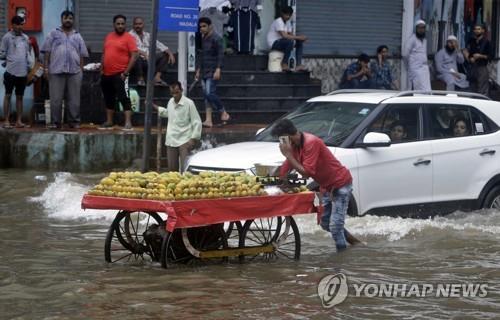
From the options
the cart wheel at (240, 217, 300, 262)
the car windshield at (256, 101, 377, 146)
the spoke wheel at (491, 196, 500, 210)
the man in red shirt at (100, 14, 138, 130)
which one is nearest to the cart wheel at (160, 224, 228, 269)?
the cart wheel at (240, 217, 300, 262)

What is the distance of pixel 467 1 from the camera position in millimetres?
24922

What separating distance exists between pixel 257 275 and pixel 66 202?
5.08m

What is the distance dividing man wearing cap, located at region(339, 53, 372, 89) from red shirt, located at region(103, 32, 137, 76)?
4734 mm

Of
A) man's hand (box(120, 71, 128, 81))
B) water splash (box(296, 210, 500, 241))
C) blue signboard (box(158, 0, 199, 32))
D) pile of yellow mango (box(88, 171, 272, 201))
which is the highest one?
blue signboard (box(158, 0, 199, 32))

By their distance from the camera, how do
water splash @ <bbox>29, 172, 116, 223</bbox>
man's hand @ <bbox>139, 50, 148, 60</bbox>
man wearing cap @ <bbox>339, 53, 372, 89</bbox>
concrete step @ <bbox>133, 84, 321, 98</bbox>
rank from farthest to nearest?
man wearing cap @ <bbox>339, 53, 372, 89</bbox> → concrete step @ <bbox>133, 84, 321, 98</bbox> → man's hand @ <bbox>139, 50, 148, 60</bbox> → water splash @ <bbox>29, 172, 116, 223</bbox>

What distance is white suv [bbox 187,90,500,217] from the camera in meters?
11.8

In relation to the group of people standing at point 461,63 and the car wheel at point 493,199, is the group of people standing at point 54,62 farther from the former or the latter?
the car wheel at point 493,199

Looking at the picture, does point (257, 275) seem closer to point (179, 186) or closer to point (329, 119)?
point (179, 186)

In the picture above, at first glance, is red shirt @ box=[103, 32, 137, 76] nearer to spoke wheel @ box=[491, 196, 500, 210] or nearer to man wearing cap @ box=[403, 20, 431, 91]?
man wearing cap @ box=[403, 20, 431, 91]

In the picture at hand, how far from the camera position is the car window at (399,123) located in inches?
484

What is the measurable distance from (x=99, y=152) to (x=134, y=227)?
22.1ft

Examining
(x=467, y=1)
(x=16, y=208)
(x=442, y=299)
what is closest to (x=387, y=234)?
(x=442, y=299)

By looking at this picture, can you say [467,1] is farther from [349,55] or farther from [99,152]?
[99,152]

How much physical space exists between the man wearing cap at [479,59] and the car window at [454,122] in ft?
32.7
